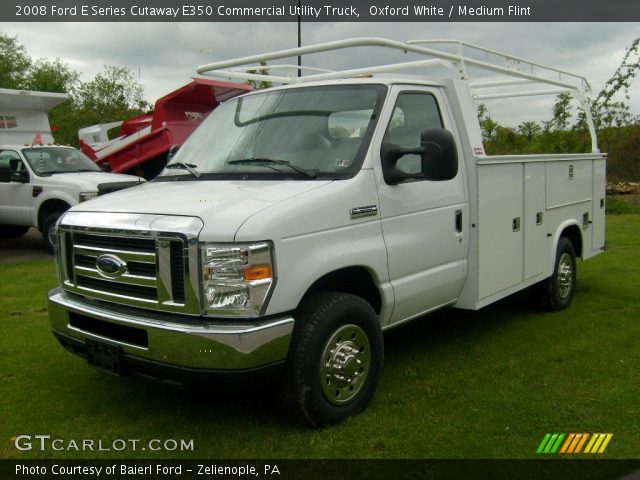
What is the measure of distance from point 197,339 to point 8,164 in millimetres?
9899

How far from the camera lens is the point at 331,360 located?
12.6 feet

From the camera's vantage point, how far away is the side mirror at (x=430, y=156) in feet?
13.4

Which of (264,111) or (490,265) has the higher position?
(264,111)

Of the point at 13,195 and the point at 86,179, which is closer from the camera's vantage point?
the point at 86,179

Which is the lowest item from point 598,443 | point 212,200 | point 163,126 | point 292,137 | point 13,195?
point 598,443

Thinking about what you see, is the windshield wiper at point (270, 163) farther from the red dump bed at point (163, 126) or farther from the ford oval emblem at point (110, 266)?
the red dump bed at point (163, 126)

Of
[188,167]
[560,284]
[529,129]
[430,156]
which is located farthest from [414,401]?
[529,129]

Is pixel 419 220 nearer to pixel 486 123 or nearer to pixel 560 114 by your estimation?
pixel 486 123

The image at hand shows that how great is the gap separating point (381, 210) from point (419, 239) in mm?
491

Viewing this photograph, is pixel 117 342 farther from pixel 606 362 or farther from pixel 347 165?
pixel 606 362

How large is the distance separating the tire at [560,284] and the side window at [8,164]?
30.1ft

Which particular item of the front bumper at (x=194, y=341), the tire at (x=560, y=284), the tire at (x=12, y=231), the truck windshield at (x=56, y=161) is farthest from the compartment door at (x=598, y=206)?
the tire at (x=12, y=231)

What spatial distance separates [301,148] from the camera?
169 inches
